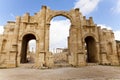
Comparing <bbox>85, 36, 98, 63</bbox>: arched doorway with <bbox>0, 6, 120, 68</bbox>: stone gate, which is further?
<bbox>85, 36, 98, 63</bbox>: arched doorway

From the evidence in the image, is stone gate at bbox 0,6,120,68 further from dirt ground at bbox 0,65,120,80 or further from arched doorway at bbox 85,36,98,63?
dirt ground at bbox 0,65,120,80

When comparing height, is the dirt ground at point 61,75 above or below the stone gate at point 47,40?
below

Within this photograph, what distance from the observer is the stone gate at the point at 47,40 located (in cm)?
1662

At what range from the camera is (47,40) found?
56.5ft

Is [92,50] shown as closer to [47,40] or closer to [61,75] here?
[47,40]

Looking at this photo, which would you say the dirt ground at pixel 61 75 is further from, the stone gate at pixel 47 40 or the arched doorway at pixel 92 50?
the arched doorway at pixel 92 50

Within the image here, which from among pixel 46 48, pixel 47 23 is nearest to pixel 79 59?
pixel 46 48

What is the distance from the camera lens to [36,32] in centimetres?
1766

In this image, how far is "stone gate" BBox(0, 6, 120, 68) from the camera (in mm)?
16625

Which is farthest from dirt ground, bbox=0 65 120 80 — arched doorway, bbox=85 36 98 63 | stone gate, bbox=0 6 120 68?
arched doorway, bbox=85 36 98 63

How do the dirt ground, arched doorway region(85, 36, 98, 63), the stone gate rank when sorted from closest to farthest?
the dirt ground < the stone gate < arched doorway region(85, 36, 98, 63)

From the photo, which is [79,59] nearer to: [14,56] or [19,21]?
[14,56]

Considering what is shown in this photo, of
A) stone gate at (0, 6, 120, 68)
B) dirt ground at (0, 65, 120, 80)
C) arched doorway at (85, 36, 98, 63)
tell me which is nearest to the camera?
dirt ground at (0, 65, 120, 80)

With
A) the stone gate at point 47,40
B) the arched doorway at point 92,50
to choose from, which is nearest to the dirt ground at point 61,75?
the stone gate at point 47,40
